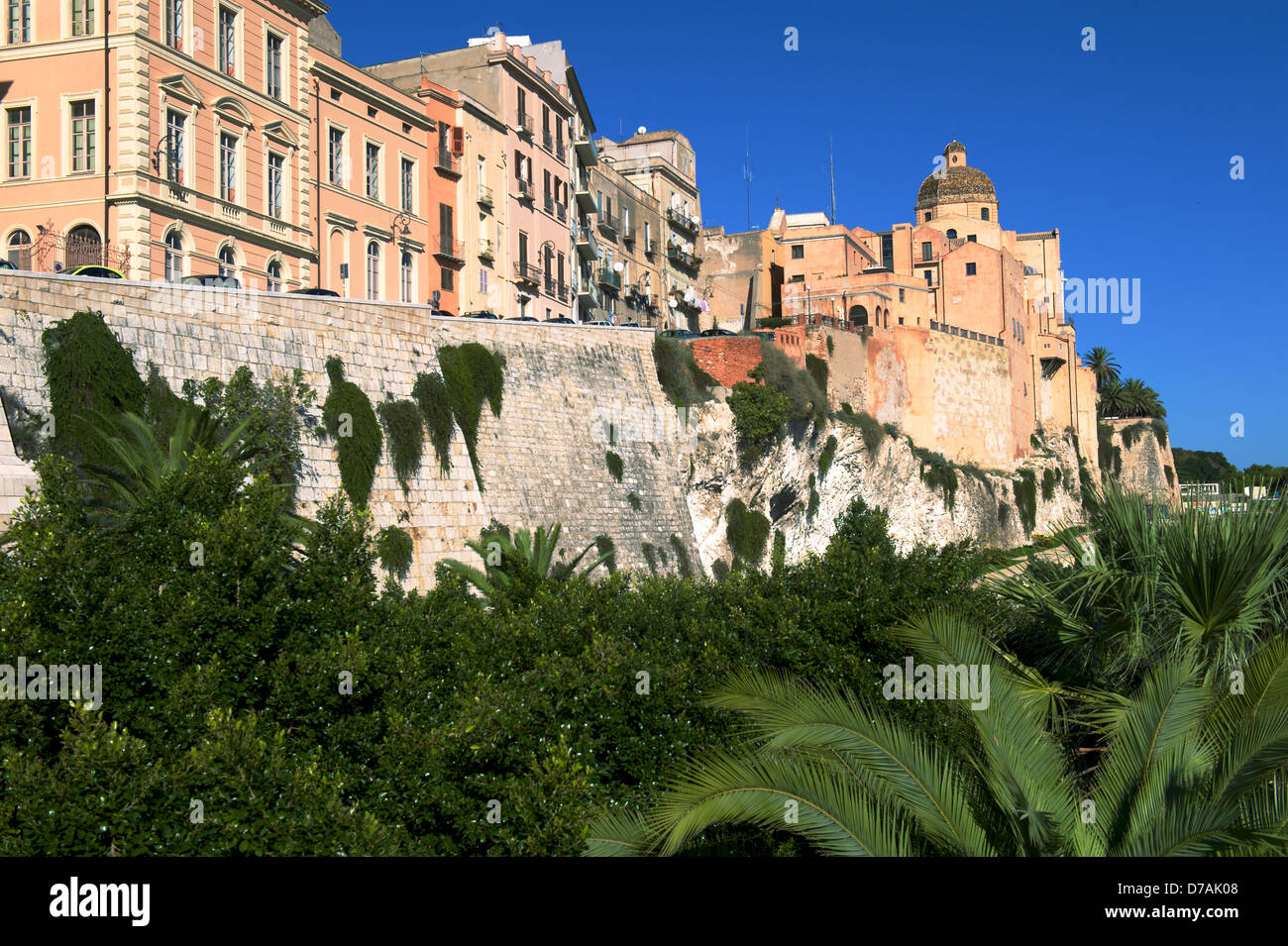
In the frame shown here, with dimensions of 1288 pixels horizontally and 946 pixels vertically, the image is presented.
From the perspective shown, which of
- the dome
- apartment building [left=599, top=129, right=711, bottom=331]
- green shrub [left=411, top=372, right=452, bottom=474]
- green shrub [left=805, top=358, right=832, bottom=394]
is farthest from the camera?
the dome

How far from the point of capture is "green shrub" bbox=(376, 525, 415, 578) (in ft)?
74.5

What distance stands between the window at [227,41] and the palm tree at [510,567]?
12259 millimetres

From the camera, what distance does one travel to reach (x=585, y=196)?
4491 centimetres

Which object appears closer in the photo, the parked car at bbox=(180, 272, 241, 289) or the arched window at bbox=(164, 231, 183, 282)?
the parked car at bbox=(180, 272, 241, 289)

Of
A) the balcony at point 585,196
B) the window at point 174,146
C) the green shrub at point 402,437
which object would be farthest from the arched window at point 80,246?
the balcony at point 585,196

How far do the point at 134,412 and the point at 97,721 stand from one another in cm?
1151

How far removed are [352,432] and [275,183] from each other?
843cm

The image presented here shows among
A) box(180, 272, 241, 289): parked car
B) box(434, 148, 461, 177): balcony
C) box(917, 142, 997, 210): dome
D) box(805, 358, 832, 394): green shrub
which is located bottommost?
box(180, 272, 241, 289): parked car

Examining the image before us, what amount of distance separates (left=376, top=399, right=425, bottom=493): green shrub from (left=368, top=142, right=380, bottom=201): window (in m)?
9.95

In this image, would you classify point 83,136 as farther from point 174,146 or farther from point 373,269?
point 373,269

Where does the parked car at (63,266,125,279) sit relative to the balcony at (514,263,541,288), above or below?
below

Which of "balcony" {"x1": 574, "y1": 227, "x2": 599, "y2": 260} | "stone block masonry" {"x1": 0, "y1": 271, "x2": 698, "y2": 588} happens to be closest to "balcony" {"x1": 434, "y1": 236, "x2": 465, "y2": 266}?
"stone block masonry" {"x1": 0, "y1": 271, "x2": 698, "y2": 588}

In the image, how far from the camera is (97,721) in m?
8.66

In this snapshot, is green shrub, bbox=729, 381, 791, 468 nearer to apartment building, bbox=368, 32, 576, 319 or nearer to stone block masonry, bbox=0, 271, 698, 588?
stone block masonry, bbox=0, 271, 698, 588
